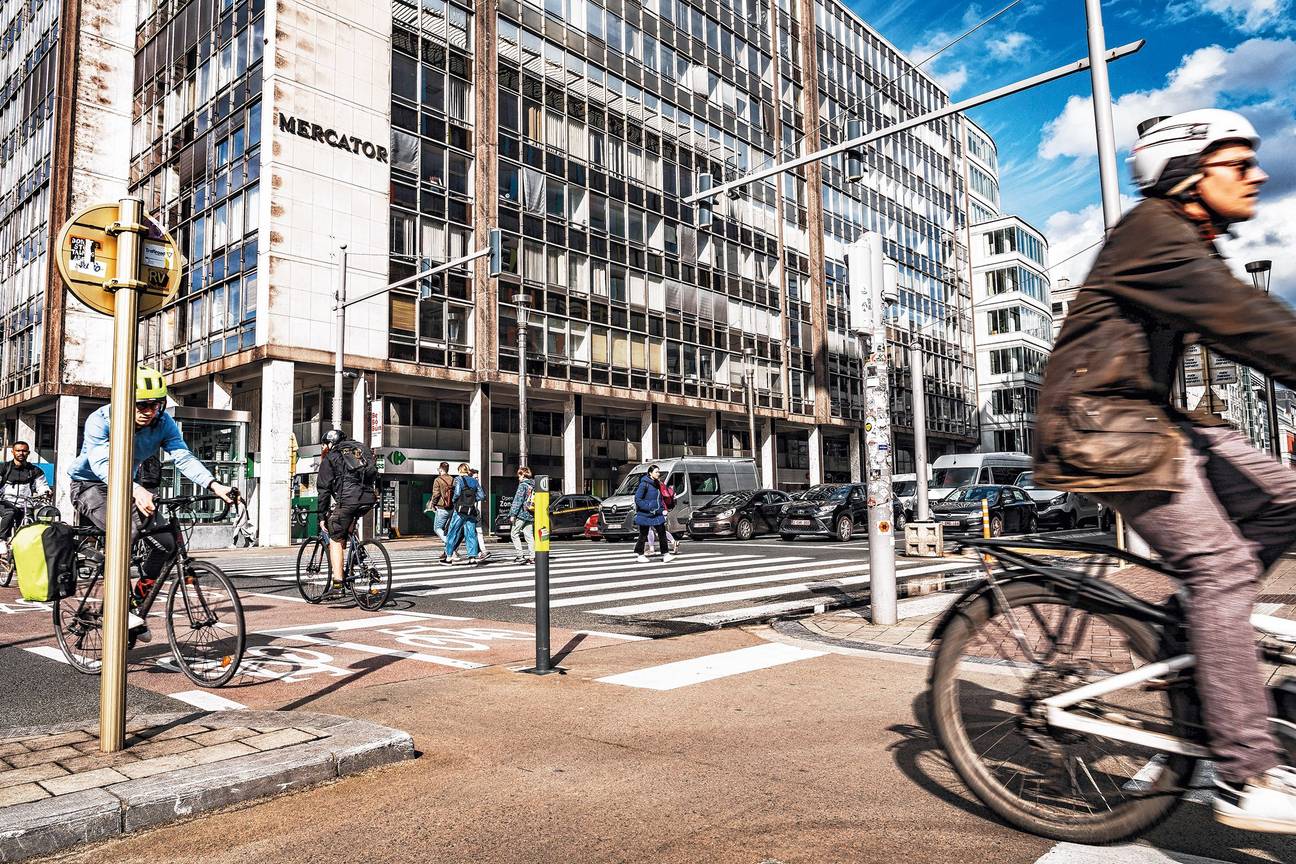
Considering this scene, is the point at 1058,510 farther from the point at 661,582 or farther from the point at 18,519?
the point at 18,519

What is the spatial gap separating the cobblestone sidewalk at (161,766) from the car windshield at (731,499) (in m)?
23.1

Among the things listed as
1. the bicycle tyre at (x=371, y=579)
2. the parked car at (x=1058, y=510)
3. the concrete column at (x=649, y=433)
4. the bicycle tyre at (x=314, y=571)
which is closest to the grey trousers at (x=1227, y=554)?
the bicycle tyre at (x=371, y=579)

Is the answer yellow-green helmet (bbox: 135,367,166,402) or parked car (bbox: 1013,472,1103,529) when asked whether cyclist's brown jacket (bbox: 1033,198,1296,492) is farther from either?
parked car (bbox: 1013,472,1103,529)

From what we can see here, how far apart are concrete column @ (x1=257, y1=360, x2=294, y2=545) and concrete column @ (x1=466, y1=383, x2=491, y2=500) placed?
6863 millimetres

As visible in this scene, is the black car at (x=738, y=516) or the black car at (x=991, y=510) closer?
the black car at (x=991, y=510)

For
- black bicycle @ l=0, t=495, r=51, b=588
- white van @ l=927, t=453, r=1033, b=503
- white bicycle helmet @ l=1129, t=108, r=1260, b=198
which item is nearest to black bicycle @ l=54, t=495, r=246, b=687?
white bicycle helmet @ l=1129, t=108, r=1260, b=198

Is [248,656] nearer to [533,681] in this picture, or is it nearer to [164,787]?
[533,681]

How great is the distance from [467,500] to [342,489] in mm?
6737

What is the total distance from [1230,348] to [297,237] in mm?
30581

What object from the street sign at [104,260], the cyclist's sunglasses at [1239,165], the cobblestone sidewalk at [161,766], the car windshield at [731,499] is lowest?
the cobblestone sidewalk at [161,766]

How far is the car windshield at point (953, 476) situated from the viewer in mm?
37250

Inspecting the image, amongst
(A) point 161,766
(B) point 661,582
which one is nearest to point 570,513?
(B) point 661,582

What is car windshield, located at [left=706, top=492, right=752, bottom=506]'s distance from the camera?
27.3 metres

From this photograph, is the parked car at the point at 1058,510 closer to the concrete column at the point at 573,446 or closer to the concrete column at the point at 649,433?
the concrete column at the point at 573,446
